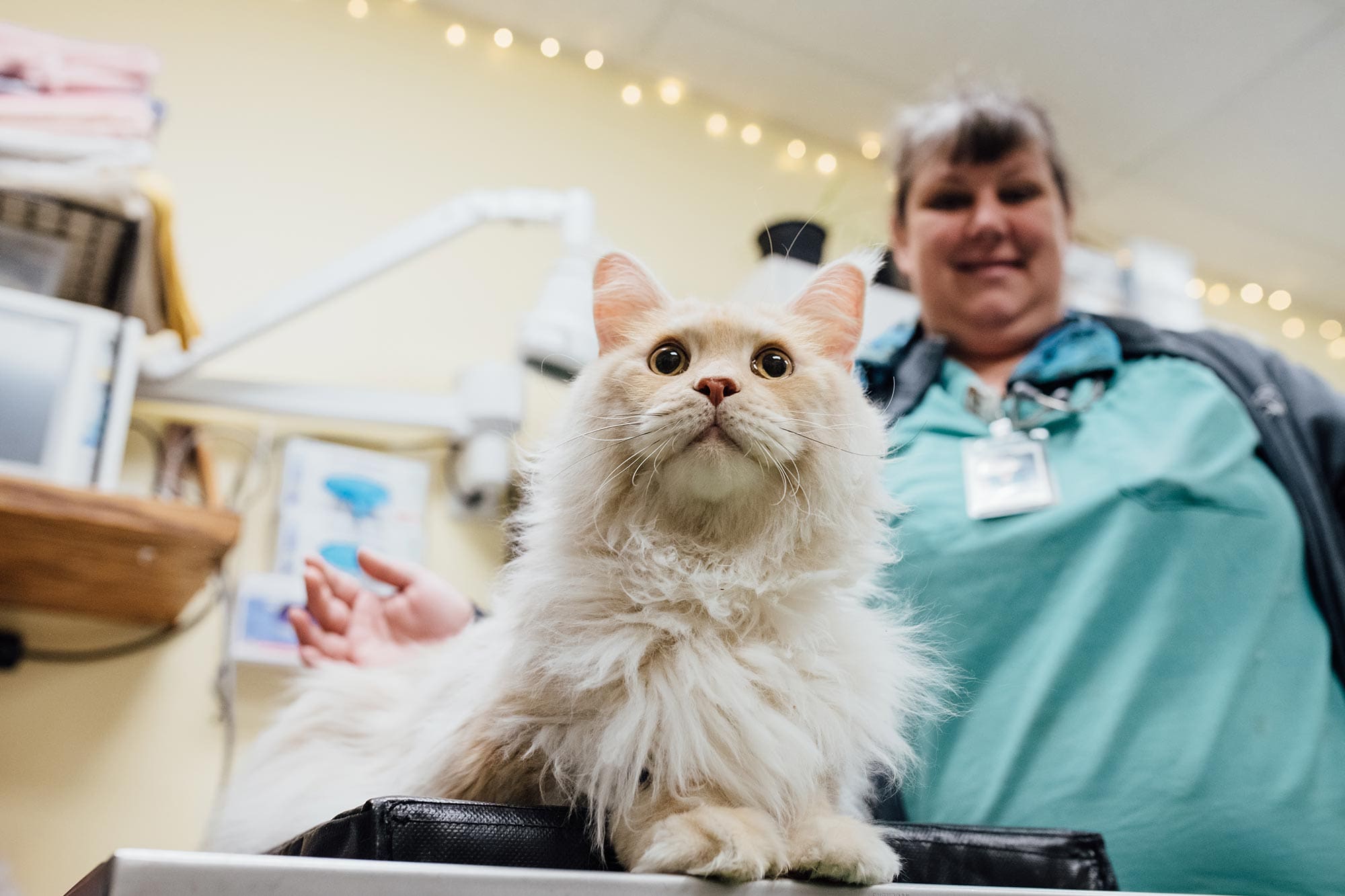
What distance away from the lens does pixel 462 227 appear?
163cm

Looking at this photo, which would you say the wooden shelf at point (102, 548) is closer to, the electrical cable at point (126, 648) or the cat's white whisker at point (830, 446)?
the electrical cable at point (126, 648)

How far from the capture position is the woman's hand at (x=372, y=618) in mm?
934

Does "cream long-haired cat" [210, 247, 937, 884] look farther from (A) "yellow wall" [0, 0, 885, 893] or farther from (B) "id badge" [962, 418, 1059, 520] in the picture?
(A) "yellow wall" [0, 0, 885, 893]

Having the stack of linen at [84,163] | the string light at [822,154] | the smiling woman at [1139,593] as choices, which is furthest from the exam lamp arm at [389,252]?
the smiling woman at [1139,593]

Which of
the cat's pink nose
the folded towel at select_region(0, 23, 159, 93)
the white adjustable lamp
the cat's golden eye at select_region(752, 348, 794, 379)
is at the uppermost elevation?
the folded towel at select_region(0, 23, 159, 93)

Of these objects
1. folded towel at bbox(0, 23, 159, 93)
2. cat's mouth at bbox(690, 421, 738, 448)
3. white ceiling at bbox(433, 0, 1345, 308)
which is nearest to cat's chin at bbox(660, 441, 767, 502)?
cat's mouth at bbox(690, 421, 738, 448)

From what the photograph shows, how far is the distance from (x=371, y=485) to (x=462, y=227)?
0.54 meters

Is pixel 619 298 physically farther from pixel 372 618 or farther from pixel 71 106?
pixel 71 106

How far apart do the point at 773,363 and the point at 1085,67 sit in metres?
2.05

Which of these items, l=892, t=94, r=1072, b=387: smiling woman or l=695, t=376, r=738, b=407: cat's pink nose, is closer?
l=695, t=376, r=738, b=407: cat's pink nose

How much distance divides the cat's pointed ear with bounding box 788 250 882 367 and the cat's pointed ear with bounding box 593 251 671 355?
119 millimetres

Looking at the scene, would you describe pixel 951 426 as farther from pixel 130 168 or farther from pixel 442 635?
pixel 130 168

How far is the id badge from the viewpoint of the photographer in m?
1.04

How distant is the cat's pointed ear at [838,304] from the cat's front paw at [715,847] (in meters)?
0.38
